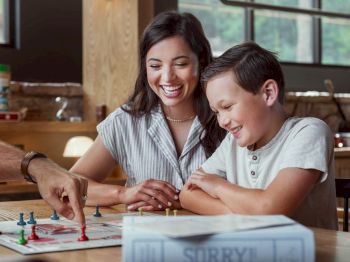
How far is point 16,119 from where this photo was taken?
439 cm

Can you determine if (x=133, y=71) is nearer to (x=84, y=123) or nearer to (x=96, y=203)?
(x=84, y=123)

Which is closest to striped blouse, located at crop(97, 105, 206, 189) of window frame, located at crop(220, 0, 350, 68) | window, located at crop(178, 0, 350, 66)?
window frame, located at crop(220, 0, 350, 68)

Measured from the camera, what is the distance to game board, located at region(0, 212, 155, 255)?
1188 millimetres

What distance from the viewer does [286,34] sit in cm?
715

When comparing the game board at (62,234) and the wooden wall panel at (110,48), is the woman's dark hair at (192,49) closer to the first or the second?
the game board at (62,234)

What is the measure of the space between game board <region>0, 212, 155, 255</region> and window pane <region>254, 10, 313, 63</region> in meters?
5.59

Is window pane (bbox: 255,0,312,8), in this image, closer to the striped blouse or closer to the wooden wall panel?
the wooden wall panel

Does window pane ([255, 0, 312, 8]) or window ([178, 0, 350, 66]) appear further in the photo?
window pane ([255, 0, 312, 8])

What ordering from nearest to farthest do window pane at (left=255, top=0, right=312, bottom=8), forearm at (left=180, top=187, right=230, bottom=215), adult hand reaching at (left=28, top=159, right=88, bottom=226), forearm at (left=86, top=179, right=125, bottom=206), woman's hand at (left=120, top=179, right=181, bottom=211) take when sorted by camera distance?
adult hand reaching at (left=28, top=159, right=88, bottom=226) < forearm at (left=180, top=187, right=230, bottom=215) < woman's hand at (left=120, top=179, right=181, bottom=211) < forearm at (left=86, top=179, right=125, bottom=206) < window pane at (left=255, top=0, right=312, bottom=8)

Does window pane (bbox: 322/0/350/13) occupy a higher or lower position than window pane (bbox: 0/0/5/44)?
higher

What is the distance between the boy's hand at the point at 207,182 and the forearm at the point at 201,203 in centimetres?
1

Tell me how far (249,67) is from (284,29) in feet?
18.4

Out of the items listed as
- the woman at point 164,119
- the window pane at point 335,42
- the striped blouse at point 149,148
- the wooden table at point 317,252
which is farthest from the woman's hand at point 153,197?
the window pane at point 335,42

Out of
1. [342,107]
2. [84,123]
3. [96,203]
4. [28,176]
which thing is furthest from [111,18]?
[28,176]
